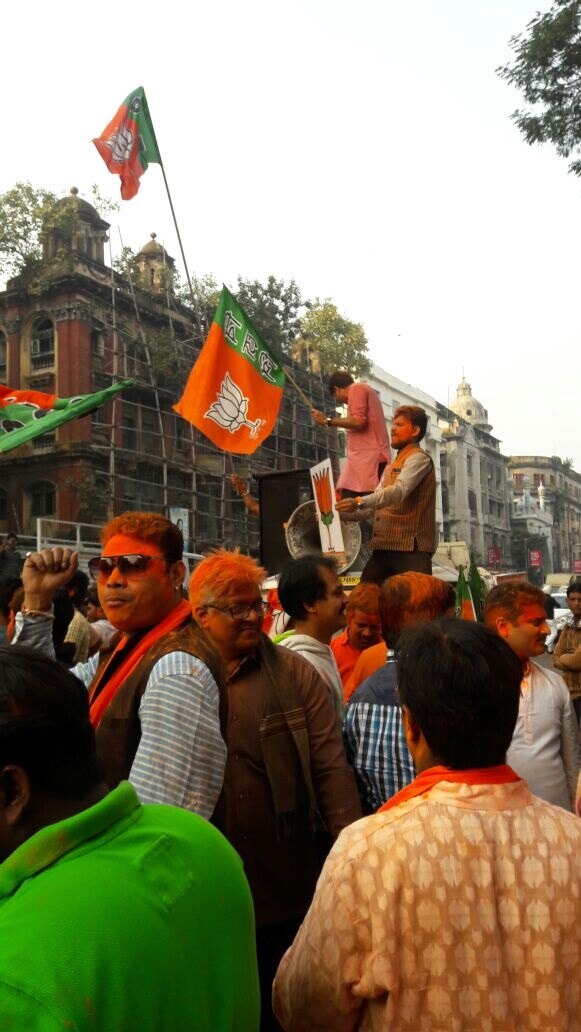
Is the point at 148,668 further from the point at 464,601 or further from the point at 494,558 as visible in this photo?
the point at 494,558

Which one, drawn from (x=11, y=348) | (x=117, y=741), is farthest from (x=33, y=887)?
(x=11, y=348)

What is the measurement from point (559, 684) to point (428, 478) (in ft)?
7.98

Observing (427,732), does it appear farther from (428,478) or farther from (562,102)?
(562,102)

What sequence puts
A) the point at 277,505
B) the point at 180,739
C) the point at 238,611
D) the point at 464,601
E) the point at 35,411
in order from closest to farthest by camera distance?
the point at 180,739
the point at 238,611
the point at 464,601
the point at 277,505
the point at 35,411

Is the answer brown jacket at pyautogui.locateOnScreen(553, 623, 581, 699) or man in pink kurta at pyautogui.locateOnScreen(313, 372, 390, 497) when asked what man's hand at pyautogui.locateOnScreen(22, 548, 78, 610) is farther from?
brown jacket at pyautogui.locateOnScreen(553, 623, 581, 699)

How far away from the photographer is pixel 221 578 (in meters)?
3.12

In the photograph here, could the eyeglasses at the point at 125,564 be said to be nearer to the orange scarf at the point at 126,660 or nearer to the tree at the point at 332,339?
the orange scarf at the point at 126,660

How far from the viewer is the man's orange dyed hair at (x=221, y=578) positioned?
3.10 m

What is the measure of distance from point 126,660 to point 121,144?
523 inches

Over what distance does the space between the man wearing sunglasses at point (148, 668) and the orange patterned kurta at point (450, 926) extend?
0.60 metres

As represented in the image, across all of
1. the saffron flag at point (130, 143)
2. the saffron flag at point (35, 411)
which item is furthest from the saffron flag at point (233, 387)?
the saffron flag at point (130, 143)

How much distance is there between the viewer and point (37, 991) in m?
1.12

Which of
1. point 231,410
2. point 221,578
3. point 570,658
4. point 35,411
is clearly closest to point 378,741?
point 221,578

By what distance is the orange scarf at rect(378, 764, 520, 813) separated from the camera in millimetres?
1912
